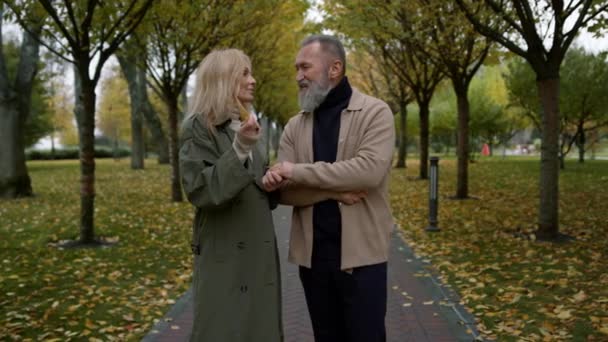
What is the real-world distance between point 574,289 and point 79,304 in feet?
17.2

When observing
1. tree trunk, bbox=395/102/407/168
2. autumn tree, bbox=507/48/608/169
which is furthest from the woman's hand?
tree trunk, bbox=395/102/407/168

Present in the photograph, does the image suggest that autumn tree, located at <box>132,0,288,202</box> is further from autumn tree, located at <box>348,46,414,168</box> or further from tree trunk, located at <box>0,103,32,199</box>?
autumn tree, located at <box>348,46,414,168</box>

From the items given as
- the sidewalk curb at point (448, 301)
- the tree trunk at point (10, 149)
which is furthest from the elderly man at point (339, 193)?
the tree trunk at point (10, 149)

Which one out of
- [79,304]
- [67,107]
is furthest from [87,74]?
[67,107]

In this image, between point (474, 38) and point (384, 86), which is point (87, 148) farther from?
point (384, 86)

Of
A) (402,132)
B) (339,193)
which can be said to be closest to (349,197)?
(339,193)

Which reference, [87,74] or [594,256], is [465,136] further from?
[87,74]

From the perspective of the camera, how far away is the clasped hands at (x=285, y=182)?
2.75 metres

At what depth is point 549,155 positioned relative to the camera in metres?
8.31

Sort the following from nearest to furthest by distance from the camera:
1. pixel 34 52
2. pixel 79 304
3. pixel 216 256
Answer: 1. pixel 216 256
2. pixel 79 304
3. pixel 34 52

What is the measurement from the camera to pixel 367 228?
2854 millimetres

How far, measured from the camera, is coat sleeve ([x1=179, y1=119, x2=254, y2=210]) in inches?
101

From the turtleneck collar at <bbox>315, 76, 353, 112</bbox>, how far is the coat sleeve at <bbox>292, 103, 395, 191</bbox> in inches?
9.5

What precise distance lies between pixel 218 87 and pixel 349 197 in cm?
87
